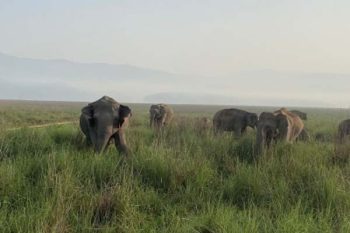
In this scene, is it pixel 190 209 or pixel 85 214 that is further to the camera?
pixel 190 209

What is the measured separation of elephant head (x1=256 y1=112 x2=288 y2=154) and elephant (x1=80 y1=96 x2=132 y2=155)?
331cm

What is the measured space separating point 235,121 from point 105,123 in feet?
29.9

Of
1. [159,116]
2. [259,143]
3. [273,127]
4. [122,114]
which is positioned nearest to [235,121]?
[159,116]

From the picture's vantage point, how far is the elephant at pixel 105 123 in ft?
32.8

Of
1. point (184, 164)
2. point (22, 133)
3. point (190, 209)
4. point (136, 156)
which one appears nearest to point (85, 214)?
point (190, 209)

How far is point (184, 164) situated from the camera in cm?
795

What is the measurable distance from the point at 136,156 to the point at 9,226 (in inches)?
149

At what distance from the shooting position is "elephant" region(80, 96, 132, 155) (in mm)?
9992

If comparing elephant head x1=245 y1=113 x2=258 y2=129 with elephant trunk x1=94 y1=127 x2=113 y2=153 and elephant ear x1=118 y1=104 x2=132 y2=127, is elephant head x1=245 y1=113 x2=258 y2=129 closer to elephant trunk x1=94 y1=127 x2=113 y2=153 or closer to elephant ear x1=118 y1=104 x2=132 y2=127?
elephant ear x1=118 y1=104 x2=132 y2=127

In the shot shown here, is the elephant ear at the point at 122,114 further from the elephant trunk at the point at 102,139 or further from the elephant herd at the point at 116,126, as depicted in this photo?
the elephant trunk at the point at 102,139

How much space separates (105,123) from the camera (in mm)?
10156

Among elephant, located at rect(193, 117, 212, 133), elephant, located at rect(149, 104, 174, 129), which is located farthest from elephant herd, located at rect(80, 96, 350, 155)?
elephant, located at rect(149, 104, 174, 129)

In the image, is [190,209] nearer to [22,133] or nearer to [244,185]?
[244,185]

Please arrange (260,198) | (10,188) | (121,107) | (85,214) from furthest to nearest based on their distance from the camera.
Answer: (121,107) < (260,198) < (10,188) < (85,214)
